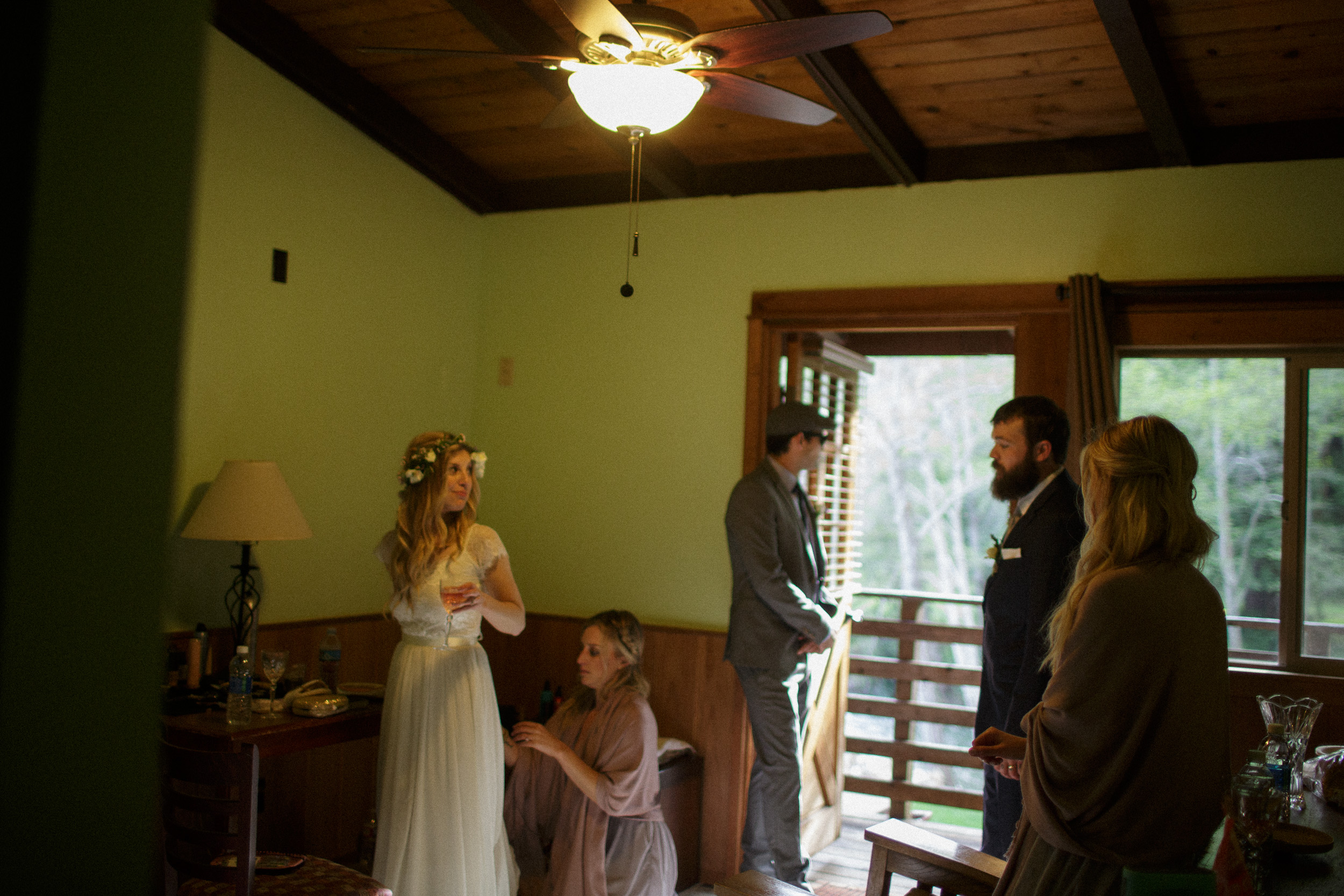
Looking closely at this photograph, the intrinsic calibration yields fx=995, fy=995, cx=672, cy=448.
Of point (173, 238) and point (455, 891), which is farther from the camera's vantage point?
point (455, 891)

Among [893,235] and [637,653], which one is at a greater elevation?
[893,235]

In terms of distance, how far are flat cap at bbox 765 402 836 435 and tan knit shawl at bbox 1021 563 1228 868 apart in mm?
2383

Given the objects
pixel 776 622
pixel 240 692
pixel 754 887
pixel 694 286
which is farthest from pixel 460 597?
pixel 694 286

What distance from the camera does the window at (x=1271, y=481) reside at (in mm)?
3713

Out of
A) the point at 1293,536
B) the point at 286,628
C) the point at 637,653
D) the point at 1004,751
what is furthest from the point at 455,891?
the point at 1293,536

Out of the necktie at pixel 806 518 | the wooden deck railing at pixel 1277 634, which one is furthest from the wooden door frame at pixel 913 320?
the wooden deck railing at pixel 1277 634

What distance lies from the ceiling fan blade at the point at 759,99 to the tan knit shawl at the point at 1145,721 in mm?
1656

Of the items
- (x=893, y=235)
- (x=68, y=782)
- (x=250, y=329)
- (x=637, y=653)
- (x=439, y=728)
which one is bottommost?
(x=439, y=728)

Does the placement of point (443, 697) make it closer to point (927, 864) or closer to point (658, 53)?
point (927, 864)

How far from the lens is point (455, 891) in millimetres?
3084

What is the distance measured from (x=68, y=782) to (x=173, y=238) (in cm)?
23

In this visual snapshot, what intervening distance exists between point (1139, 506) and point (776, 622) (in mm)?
2384

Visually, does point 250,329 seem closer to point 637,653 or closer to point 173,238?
point 637,653

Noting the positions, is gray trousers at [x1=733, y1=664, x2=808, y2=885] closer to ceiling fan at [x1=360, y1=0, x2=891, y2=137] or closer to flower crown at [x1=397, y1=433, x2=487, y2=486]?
flower crown at [x1=397, y1=433, x2=487, y2=486]
